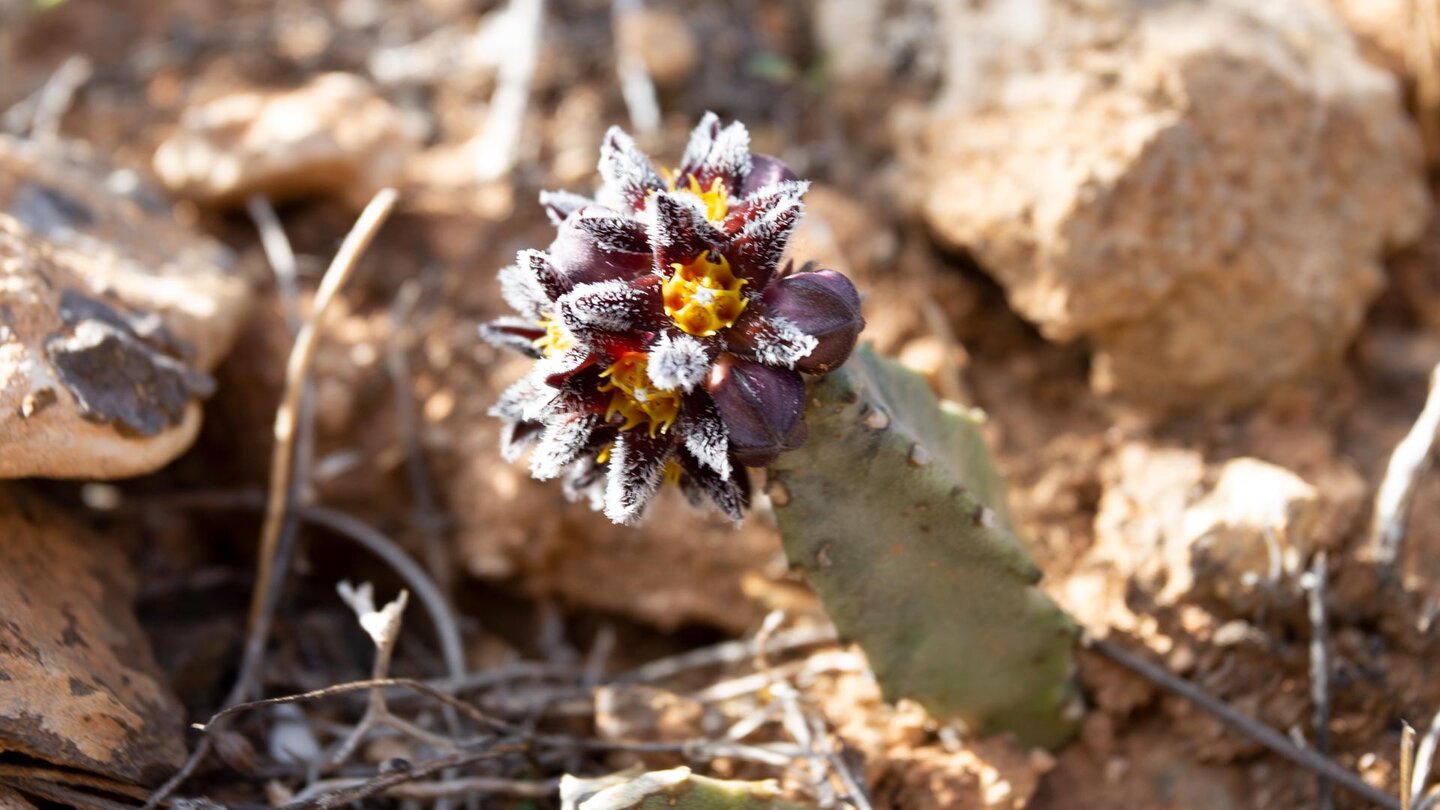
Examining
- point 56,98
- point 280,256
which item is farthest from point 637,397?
point 56,98

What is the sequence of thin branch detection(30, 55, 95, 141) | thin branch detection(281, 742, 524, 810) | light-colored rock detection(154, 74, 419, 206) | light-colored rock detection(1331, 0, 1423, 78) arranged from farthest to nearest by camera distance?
thin branch detection(30, 55, 95, 141) → light-colored rock detection(154, 74, 419, 206) → light-colored rock detection(1331, 0, 1423, 78) → thin branch detection(281, 742, 524, 810)

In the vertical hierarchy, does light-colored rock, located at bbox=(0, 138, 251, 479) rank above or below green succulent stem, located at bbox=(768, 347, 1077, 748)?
above

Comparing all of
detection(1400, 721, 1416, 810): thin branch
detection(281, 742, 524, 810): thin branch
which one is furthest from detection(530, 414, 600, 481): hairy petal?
detection(1400, 721, 1416, 810): thin branch

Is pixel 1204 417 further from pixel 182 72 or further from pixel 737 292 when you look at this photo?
pixel 182 72

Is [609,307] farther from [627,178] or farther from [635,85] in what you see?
[635,85]

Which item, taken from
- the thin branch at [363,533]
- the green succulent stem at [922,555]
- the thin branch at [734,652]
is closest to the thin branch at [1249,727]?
the green succulent stem at [922,555]

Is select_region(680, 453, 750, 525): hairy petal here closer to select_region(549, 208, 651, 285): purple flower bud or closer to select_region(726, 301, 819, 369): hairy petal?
select_region(726, 301, 819, 369): hairy petal

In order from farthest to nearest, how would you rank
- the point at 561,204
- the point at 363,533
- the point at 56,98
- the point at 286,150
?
the point at 56,98 < the point at 286,150 < the point at 363,533 < the point at 561,204

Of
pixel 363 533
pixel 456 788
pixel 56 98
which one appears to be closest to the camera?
pixel 456 788
